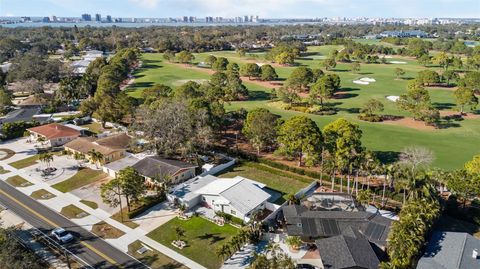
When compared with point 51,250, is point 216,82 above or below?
above

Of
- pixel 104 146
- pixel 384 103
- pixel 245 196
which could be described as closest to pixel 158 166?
pixel 104 146

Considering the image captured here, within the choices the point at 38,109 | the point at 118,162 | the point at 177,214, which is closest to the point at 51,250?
the point at 177,214

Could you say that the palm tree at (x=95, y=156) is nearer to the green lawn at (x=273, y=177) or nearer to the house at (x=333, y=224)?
the green lawn at (x=273, y=177)

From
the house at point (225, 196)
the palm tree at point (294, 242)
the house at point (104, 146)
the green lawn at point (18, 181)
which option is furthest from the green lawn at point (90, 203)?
the palm tree at point (294, 242)

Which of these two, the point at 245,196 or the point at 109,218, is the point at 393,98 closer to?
the point at 245,196

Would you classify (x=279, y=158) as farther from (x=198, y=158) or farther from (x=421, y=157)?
(x=421, y=157)

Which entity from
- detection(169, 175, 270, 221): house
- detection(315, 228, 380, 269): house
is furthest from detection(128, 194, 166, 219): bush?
detection(315, 228, 380, 269): house
